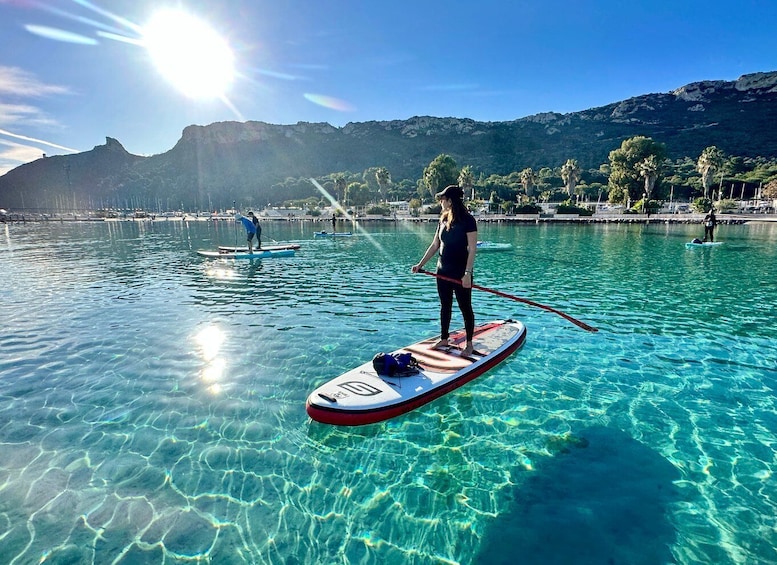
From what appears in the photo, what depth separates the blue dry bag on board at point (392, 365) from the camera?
23.2 ft

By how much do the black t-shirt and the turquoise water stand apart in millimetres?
2406

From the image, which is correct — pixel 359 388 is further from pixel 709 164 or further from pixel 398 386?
pixel 709 164

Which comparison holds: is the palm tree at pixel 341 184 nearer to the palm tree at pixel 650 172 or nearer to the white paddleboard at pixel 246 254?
the palm tree at pixel 650 172

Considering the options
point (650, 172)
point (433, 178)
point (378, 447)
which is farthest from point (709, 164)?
point (378, 447)

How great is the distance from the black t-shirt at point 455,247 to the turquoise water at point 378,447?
241cm

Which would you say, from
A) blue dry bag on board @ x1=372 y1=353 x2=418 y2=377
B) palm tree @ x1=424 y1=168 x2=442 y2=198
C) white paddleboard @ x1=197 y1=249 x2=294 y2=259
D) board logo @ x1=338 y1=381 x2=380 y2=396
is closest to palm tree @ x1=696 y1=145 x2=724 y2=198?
palm tree @ x1=424 y1=168 x2=442 y2=198

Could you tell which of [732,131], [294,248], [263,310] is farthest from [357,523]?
[732,131]

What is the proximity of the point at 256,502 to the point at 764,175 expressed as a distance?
172870mm

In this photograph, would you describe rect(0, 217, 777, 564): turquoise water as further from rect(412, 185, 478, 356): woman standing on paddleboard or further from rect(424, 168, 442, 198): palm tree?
rect(424, 168, 442, 198): palm tree

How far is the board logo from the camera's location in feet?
21.4

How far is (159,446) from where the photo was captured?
6.05m

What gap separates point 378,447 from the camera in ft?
19.6

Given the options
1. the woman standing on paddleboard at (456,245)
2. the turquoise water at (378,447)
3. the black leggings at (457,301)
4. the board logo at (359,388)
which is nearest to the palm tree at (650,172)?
the turquoise water at (378,447)

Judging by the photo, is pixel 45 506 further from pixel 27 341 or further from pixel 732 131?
pixel 732 131
